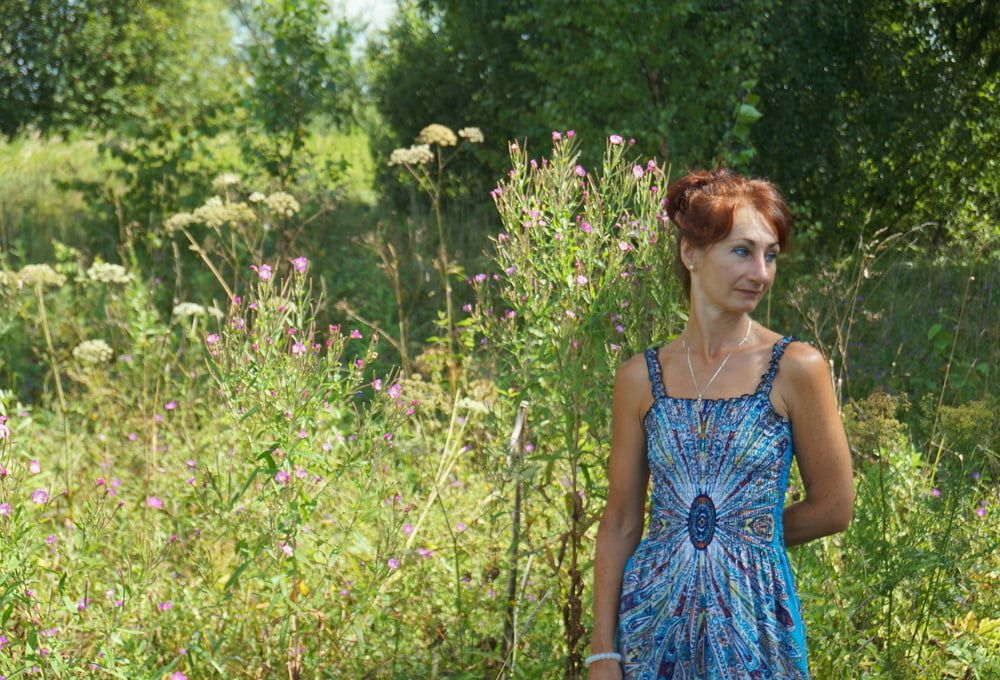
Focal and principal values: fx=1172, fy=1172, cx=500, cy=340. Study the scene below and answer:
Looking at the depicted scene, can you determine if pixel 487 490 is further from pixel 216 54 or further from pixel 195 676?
pixel 216 54

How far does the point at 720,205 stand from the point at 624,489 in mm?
576

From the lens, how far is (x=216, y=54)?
17172 millimetres

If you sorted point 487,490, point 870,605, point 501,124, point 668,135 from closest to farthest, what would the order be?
point 870,605 → point 487,490 → point 668,135 → point 501,124

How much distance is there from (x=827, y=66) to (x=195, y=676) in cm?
772

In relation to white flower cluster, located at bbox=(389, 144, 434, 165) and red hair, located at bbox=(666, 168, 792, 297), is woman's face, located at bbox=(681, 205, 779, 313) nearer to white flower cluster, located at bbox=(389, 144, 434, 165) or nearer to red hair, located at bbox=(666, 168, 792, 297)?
red hair, located at bbox=(666, 168, 792, 297)

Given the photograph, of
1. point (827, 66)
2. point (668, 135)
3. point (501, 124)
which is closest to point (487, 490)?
point (668, 135)

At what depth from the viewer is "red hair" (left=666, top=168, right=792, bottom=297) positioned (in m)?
2.15

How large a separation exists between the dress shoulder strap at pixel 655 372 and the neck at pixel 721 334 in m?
0.09

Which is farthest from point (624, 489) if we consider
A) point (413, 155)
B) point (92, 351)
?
point (413, 155)

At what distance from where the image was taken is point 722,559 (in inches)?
83.6

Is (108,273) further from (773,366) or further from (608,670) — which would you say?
(773,366)

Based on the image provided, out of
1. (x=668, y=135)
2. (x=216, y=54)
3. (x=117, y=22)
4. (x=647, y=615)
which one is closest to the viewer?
(x=647, y=615)

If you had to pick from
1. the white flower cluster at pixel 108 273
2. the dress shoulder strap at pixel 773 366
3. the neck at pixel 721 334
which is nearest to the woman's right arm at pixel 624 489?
the neck at pixel 721 334

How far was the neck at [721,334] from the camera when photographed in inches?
86.2
